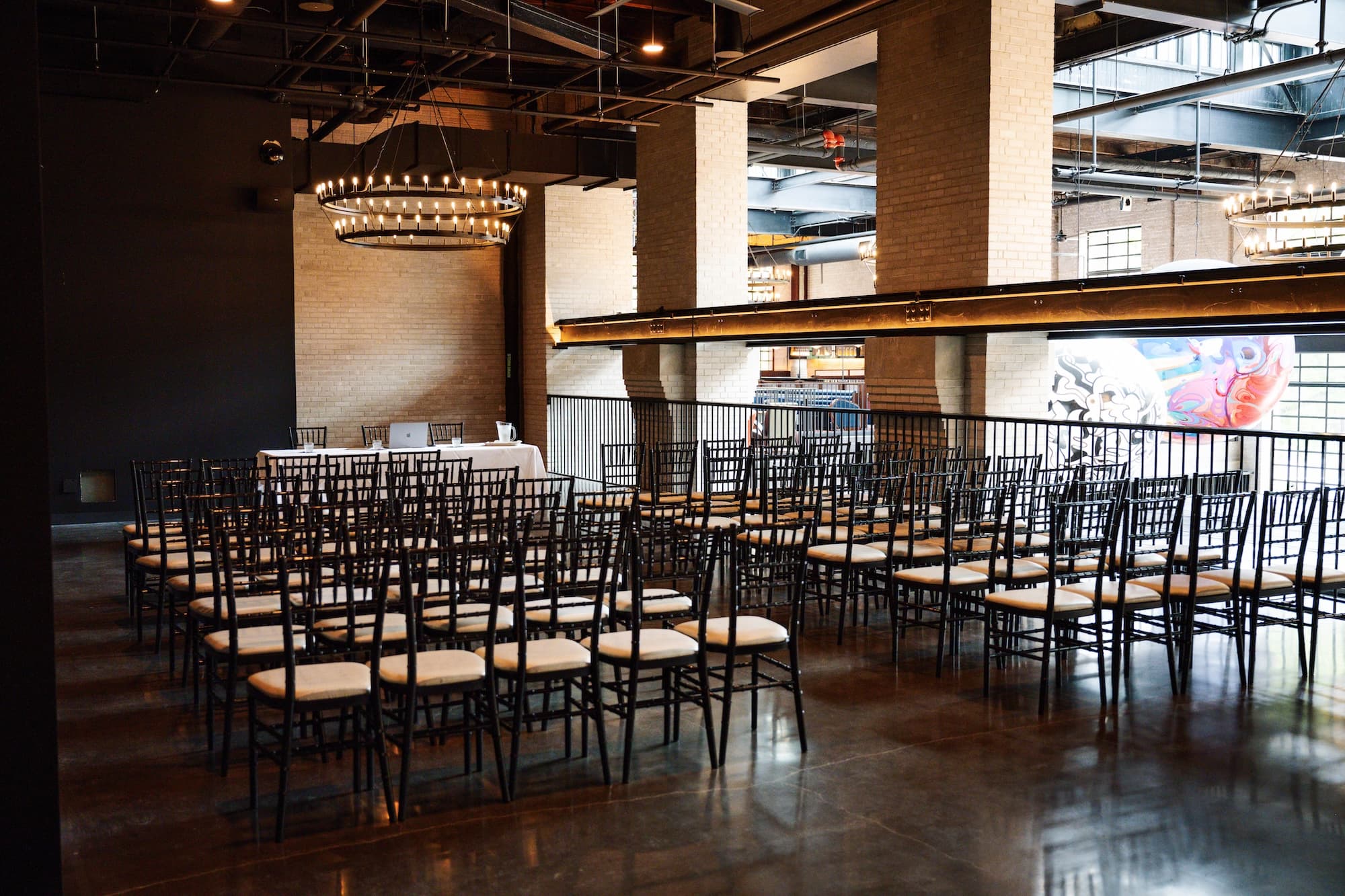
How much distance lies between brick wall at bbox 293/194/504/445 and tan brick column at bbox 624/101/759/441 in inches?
151

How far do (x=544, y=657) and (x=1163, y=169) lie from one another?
16.6 metres

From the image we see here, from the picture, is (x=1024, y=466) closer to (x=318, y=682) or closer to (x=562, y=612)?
(x=562, y=612)

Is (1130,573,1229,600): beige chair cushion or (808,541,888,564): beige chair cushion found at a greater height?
(808,541,888,564): beige chair cushion

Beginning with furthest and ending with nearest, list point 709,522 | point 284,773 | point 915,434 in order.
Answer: point 915,434 < point 709,522 < point 284,773

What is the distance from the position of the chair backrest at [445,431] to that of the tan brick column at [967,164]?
→ 7228 mm

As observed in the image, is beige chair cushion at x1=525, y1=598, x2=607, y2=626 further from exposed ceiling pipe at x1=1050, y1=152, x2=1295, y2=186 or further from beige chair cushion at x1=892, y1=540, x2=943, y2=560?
exposed ceiling pipe at x1=1050, y1=152, x2=1295, y2=186

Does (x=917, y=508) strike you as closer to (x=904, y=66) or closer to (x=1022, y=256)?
(x=1022, y=256)

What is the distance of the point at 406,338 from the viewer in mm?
17438

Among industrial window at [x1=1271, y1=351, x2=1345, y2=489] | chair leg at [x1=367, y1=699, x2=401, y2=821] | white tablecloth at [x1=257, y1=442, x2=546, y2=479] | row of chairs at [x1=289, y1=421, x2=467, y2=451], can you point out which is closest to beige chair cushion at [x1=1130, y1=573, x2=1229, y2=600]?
chair leg at [x1=367, y1=699, x2=401, y2=821]

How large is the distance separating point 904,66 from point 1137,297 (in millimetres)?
3810

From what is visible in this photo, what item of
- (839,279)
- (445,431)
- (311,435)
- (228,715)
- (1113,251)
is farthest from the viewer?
(839,279)

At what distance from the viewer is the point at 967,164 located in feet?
33.9

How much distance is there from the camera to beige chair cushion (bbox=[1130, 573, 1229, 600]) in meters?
5.90

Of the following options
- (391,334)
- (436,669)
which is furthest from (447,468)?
(391,334)
